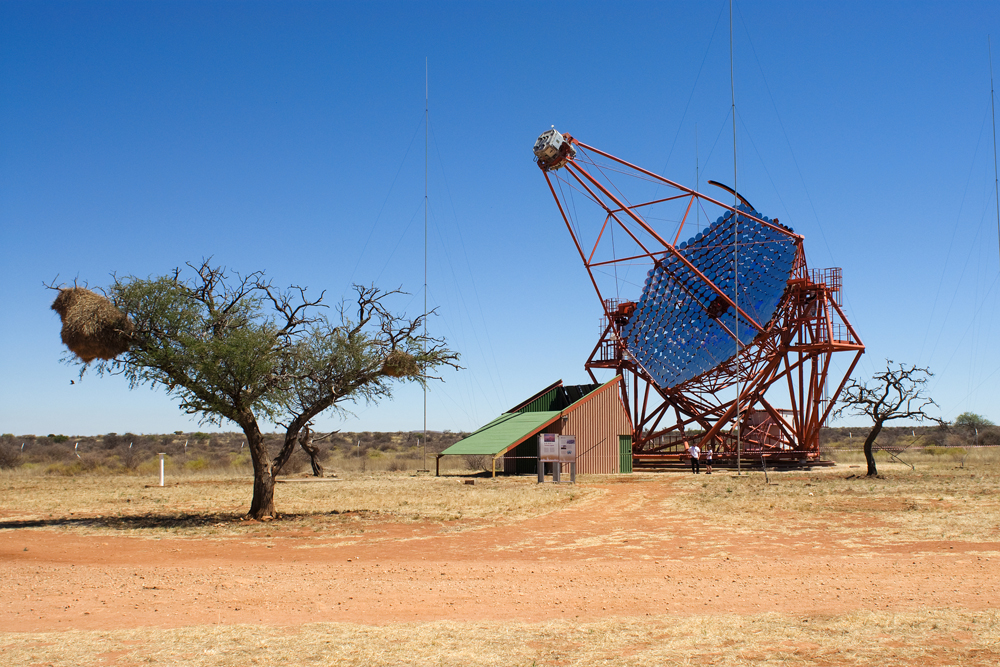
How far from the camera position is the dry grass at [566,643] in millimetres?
7297

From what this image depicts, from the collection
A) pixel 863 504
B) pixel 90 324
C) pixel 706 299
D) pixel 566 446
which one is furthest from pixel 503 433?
pixel 90 324

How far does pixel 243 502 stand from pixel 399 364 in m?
7.98

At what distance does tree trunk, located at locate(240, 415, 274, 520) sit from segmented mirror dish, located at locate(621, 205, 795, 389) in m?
23.3

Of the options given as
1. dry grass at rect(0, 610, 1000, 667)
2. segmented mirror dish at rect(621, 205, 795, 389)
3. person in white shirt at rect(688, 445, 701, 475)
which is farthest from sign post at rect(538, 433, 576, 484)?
dry grass at rect(0, 610, 1000, 667)

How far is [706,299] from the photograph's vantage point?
3891 cm

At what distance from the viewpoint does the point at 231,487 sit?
30.9m

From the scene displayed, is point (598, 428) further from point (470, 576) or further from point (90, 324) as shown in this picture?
point (470, 576)

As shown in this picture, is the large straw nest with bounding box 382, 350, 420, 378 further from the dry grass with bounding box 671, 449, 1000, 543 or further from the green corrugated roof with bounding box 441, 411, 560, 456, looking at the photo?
the green corrugated roof with bounding box 441, 411, 560, 456

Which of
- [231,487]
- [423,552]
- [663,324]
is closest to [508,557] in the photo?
[423,552]

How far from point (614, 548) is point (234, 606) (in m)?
7.50

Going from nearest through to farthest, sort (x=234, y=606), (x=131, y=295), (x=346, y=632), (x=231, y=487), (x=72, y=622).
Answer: (x=346, y=632), (x=72, y=622), (x=234, y=606), (x=131, y=295), (x=231, y=487)

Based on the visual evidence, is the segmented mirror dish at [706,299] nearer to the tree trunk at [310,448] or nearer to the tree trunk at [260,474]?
the tree trunk at [310,448]

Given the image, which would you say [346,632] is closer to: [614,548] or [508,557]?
[508,557]

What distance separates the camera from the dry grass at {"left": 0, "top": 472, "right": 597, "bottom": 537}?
1912 cm
